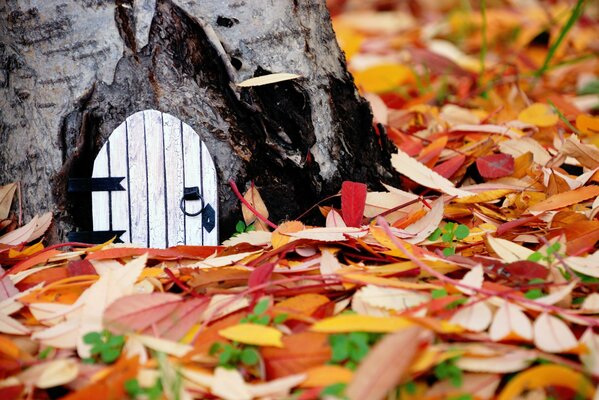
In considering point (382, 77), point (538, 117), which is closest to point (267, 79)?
point (538, 117)

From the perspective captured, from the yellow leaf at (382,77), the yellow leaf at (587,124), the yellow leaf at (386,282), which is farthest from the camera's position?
the yellow leaf at (382,77)

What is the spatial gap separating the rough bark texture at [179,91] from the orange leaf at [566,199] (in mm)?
392

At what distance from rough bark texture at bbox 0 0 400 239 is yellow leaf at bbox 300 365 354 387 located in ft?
1.71

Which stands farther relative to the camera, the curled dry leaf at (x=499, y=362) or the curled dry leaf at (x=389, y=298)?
the curled dry leaf at (x=389, y=298)

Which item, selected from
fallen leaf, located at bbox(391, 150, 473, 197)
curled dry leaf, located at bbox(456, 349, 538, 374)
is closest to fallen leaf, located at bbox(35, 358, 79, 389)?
curled dry leaf, located at bbox(456, 349, 538, 374)

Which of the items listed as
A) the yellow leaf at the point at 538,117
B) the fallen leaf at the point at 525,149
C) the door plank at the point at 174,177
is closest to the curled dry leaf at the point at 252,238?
the door plank at the point at 174,177

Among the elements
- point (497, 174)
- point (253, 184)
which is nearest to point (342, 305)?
point (253, 184)

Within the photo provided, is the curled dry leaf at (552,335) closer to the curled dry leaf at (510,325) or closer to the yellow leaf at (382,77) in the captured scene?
the curled dry leaf at (510,325)

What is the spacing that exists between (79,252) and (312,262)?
437 mm

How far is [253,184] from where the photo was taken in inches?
53.4

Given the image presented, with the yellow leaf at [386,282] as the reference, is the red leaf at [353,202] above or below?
above

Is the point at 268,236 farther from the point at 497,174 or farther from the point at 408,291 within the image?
the point at 497,174

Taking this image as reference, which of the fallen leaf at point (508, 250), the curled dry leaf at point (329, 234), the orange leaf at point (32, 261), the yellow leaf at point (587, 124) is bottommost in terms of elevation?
the orange leaf at point (32, 261)

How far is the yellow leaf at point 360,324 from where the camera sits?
93 cm
